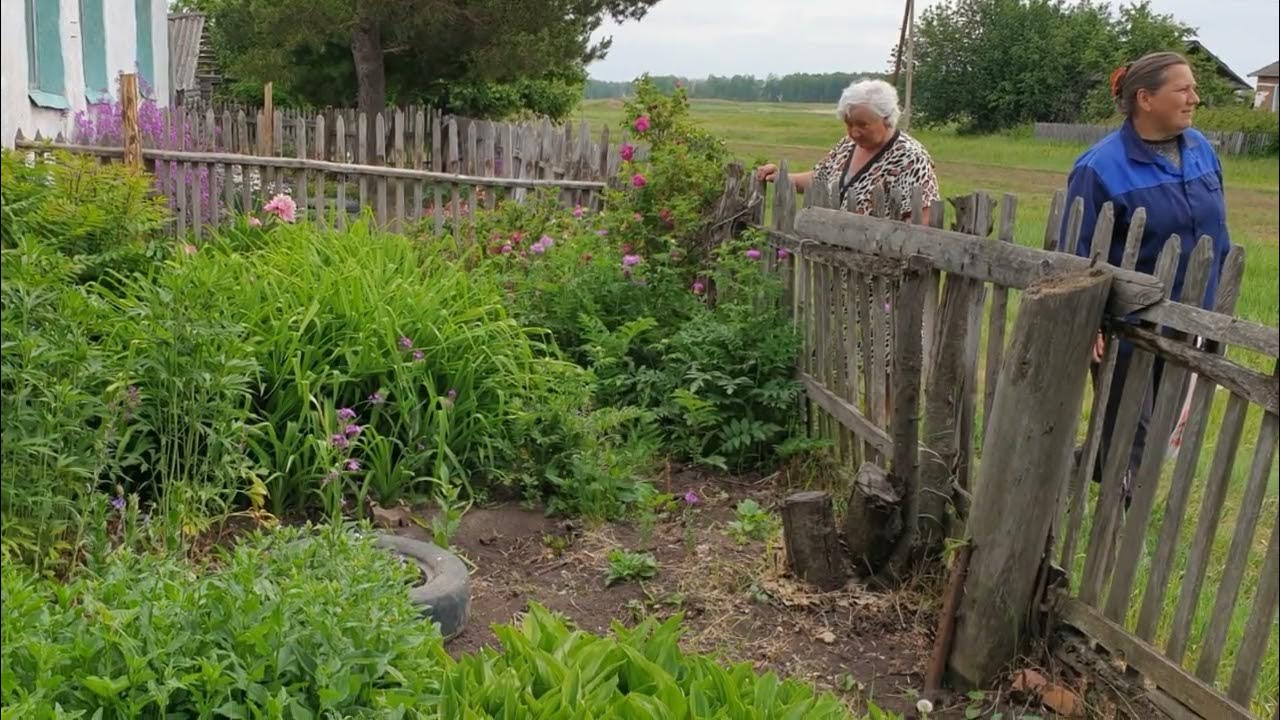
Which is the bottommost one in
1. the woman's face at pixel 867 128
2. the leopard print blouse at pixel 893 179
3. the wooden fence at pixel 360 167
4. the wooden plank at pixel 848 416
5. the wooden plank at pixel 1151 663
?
the wooden plank at pixel 1151 663

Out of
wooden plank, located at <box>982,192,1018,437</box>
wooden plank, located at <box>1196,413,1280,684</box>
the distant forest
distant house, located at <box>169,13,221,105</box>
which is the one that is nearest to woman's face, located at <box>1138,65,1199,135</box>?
wooden plank, located at <box>982,192,1018,437</box>

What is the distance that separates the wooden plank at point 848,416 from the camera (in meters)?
4.06

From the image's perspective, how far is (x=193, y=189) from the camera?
6898 millimetres

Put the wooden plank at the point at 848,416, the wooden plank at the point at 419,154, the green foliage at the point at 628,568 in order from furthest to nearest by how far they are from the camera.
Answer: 1. the wooden plank at the point at 419,154
2. the wooden plank at the point at 848,416
3. the green foliage at the point at 628,568

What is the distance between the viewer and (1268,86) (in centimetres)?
94

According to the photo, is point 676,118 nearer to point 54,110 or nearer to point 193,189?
point 193,189

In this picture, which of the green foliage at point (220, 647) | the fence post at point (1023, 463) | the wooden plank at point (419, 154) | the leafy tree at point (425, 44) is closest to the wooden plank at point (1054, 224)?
the fence post at point (1023, 463)

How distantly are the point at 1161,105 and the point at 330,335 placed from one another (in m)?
2.86

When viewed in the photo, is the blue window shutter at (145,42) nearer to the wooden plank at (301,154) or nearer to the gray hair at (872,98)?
the gray hair at (872,98)

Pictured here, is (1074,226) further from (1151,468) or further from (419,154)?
(419,154)

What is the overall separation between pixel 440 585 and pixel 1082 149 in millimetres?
2014

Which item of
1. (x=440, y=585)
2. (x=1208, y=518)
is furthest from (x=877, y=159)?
(x=440, y=585)

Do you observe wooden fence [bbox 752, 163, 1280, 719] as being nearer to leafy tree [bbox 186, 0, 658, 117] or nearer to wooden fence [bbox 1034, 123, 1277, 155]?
wooden fence [bbox 1034, 123, 1277, 155]

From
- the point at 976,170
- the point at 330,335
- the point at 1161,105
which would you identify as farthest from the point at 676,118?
the point at 976,170
